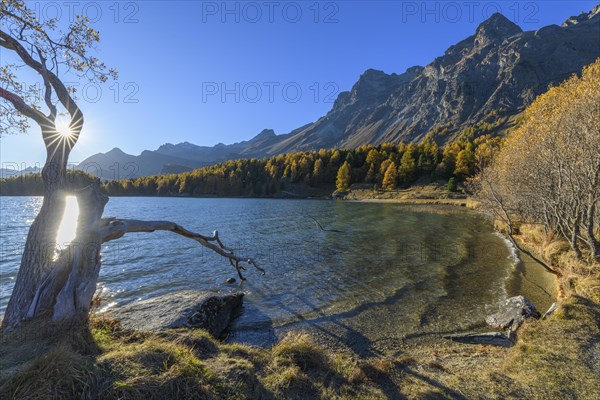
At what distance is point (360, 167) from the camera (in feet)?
489

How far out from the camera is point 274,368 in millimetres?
6812

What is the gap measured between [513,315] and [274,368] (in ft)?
35.2

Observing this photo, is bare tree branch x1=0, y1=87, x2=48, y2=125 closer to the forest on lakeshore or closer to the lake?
the lake

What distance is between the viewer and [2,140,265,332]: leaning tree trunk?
21.1 ft

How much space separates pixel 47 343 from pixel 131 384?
8.43 feet

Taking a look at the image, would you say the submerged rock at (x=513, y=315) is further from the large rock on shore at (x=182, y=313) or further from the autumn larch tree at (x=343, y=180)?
the autumn larch tree at (x=343, y=180)

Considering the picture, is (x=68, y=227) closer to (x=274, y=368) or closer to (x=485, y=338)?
(x=274, y=368)

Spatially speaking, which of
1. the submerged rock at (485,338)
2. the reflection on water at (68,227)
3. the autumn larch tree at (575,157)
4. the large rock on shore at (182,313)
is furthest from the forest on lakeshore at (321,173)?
the reflection on water at (68,227)

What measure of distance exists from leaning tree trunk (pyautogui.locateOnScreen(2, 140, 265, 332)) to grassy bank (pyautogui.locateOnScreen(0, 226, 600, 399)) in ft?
1.86

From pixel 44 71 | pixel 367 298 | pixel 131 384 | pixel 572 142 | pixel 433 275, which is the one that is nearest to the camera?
pixel 131 384

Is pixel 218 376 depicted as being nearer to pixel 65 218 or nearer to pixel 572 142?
pixel 65 218

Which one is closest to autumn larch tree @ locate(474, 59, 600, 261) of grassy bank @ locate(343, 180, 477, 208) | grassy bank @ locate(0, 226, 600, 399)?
grassy bank @ locate(0, 226, 600, 399)

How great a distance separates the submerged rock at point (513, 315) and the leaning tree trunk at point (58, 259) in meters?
14.2

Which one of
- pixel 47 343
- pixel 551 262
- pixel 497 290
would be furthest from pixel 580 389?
pixel 551 262
